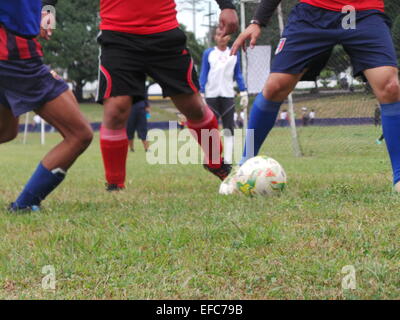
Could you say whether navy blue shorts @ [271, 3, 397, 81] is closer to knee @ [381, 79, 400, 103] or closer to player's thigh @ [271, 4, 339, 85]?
player's thigh @ [271, 4, 339, 85]

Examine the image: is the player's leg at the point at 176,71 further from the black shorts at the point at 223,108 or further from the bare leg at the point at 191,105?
the black shorts at the point at 223,108

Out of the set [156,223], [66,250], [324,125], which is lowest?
[324,125]

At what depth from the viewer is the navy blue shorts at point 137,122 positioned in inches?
566

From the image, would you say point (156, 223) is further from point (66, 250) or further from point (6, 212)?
point (6, 212)

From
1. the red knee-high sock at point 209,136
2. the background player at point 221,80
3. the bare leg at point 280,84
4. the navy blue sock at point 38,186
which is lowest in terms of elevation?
the background player at point 221,80

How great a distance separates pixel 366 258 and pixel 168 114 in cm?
5664

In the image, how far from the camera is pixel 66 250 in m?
3.03

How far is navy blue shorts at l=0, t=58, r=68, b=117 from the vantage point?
405cm

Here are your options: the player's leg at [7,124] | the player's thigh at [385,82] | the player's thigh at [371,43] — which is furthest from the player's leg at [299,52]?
the player's leg at [7,124]

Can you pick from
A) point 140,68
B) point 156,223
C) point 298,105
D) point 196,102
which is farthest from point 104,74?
point 298,105

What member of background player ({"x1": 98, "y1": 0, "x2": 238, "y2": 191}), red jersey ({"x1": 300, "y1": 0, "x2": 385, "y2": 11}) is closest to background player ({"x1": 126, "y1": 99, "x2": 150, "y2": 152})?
background player ({"x1": 98, "y1": 0, "x2": 238, "y2": 191})

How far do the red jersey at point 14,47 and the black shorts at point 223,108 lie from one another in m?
6.29

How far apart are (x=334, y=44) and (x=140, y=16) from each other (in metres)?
1.50

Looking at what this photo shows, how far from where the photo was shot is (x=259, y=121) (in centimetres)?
498
